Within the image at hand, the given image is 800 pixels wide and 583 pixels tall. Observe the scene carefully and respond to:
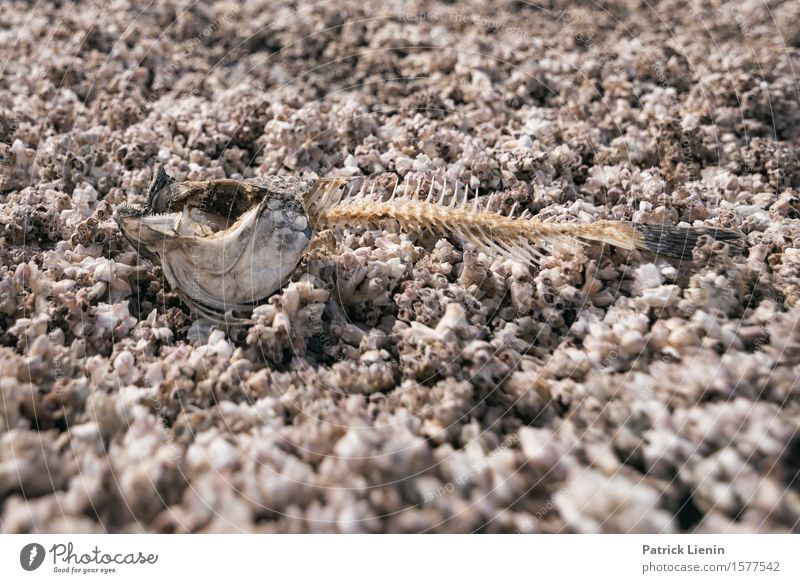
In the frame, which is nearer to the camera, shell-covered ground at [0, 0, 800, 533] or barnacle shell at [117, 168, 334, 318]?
shell-covered ground at [0, 0, 800, 533]

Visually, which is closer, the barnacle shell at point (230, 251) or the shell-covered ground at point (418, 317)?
the shell-covered ground at point (418, 317)

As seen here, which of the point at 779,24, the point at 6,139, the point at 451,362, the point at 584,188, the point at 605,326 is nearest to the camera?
the point at 451,362

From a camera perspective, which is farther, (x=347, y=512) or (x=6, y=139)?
(x=6, y=139)

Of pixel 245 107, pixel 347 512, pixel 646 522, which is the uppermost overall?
pixel 245 107

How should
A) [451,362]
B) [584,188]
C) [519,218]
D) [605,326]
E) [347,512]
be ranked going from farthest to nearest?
[584,188]
[519,218]
[605,326]
[451,362]
[347,512]

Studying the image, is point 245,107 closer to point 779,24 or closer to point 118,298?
point 118,298

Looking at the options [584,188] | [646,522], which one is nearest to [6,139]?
[584,188]

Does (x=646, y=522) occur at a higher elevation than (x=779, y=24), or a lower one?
lower

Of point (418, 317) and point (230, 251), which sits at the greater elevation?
point (230, 251)
